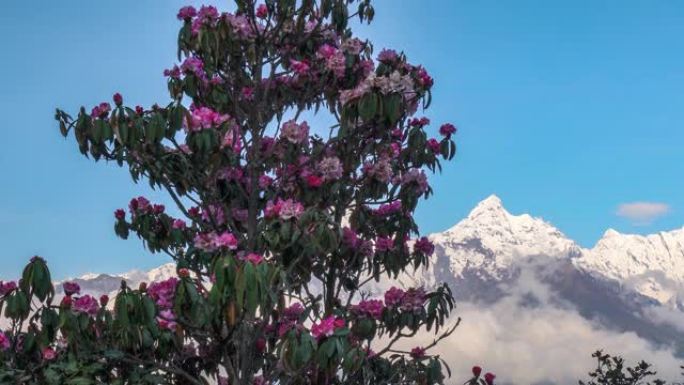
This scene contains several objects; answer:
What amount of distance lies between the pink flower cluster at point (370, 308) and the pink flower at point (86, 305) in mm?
2468

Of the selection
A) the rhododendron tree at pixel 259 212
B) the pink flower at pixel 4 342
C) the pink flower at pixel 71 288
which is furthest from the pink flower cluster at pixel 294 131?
the pink flower at pixel 4 342

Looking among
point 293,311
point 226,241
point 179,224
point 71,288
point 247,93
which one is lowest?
point 71,288

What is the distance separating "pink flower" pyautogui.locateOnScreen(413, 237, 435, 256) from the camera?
9.20m

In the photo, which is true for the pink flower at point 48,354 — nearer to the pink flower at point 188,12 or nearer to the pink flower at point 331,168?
the pink flower at point 331,168

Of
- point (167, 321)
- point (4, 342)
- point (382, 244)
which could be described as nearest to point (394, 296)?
point (382, 244)

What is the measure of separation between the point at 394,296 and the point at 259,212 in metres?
1.53

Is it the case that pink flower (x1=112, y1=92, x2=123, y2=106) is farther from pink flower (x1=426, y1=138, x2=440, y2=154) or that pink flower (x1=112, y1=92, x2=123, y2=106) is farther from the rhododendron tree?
pink flower (x1=426, y1=138, x2=440, y2=154)

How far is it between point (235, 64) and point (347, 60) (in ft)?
3.83

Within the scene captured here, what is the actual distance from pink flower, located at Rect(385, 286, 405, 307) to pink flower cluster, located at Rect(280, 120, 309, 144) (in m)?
1.65

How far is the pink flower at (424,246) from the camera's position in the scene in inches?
362

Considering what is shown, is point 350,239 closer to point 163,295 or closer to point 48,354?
point 163,295

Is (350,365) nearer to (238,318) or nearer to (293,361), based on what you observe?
(293,361)

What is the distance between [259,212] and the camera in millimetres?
8539

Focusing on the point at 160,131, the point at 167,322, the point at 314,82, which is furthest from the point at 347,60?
the point at 167,322
